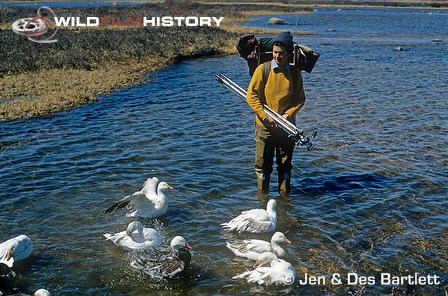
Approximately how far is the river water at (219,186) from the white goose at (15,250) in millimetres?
245

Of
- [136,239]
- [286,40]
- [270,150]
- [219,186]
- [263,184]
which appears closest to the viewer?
[136,239]

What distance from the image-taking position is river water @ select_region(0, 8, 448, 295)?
25.5 ft

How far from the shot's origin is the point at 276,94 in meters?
9.34

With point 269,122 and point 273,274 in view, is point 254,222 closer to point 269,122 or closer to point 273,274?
point 273,274

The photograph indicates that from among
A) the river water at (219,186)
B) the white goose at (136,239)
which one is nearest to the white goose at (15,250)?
the river water at (219,186)

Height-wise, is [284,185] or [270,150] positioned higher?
[270,150]

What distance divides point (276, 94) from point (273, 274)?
3.63m

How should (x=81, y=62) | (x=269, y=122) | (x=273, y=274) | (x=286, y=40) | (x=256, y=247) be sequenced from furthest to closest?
1. (x=81, y=62)
2. (x=269, y=122)
3. (x=286, y=40)
4. (x=256, y=247)
5. (x=273, y=274)

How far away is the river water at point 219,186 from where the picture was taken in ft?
25.5

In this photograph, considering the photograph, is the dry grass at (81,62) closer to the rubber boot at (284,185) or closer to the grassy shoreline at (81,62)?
the grassy shoreline at (81,62)

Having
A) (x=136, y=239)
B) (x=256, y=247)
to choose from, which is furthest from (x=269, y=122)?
(x=136, y=239)

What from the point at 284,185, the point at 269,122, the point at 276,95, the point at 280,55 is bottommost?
the point at 284,185

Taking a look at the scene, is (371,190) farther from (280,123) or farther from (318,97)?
(318,97)

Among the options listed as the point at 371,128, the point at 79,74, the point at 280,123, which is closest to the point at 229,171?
the point at 280,123
